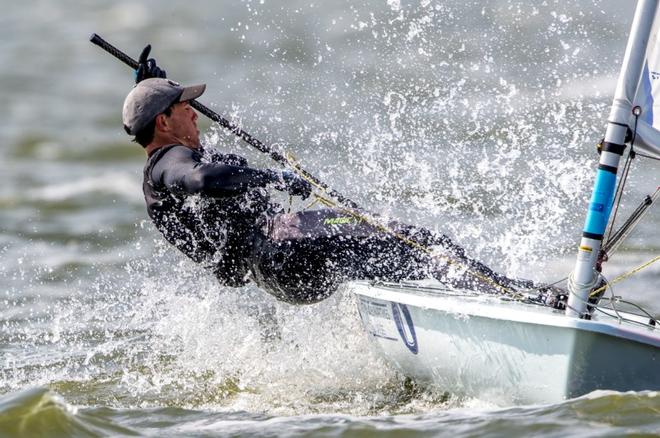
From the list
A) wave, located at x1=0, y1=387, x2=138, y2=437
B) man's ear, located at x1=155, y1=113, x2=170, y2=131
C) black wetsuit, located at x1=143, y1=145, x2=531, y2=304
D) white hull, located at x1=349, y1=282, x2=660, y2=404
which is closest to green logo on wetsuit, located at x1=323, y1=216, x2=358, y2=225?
black wetsuit, located at x1=143, y1=145, x2=531, y2=304

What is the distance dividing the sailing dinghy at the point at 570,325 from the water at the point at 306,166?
105 mm

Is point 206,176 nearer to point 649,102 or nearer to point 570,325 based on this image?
point 570,325

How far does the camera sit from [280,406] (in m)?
4.44

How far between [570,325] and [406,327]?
0.93 metres

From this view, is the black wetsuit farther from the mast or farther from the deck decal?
the mast

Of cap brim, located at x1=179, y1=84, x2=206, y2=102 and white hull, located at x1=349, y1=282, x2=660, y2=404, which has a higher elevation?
cap brim, located at x1=179, y1=84, x2=206, y2=102

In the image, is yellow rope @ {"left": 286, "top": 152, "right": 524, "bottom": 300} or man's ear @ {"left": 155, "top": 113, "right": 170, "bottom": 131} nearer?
yellow rope @ {"left": 286, "top": 152, "right": 524, "bottom": 300}

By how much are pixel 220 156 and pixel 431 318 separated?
121 centimetres

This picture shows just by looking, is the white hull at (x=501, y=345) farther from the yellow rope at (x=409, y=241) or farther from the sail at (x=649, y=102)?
the sail at (x=649, y=102)

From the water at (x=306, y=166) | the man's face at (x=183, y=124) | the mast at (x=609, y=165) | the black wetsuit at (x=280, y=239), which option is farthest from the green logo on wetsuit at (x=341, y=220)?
the mast at (x=609, y=165)

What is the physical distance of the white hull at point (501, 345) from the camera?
11.9ft

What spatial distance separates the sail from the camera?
3.90 meters

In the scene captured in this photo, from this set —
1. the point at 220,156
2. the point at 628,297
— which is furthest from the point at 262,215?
the point at 628,297

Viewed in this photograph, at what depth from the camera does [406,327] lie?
4.43m
